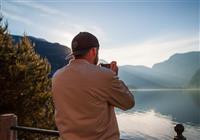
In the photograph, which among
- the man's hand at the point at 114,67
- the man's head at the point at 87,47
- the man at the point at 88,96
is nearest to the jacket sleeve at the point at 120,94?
the man at the point at 88,96

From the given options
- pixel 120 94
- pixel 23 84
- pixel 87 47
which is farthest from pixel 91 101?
pixel 23 84

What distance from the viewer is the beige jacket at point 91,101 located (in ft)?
7.43

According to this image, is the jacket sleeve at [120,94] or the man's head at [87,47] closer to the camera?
the jacket sleeve at [120,94]

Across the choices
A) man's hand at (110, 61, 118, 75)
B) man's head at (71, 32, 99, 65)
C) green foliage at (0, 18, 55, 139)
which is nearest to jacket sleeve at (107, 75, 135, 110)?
man's hand at (110, 61, 118, 75)

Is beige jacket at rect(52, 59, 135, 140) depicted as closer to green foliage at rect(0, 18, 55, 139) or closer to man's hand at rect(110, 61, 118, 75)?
man's hand at rect(110, 61, 118, 75)

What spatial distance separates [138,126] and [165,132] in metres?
13.3

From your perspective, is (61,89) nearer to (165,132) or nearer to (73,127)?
(73,127)

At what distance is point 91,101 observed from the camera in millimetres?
2305

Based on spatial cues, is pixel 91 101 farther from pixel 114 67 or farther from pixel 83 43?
pixel 83 43

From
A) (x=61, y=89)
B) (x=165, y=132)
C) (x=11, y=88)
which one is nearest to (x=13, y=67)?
A: (x=11, y=88)

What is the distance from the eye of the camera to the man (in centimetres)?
227

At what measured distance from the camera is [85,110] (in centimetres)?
231

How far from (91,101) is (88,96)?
0.04 metres

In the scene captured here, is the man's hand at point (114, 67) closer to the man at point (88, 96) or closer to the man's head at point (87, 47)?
the man at point (88, 96)
